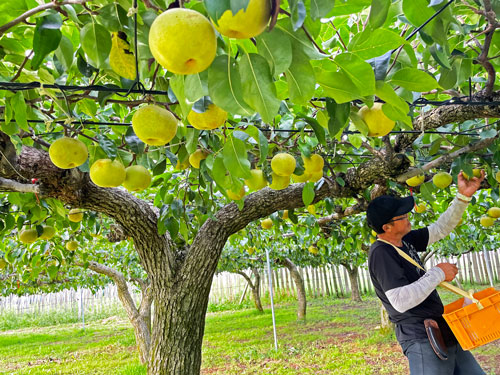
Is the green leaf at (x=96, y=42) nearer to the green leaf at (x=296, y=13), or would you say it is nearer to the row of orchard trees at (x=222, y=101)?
the row of orchard trees at (x=222, y=101)

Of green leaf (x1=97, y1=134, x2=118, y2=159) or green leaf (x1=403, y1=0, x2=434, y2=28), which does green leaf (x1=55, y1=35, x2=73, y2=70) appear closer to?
green leaf (x1=97, y1=134, x2=118, y2=159)

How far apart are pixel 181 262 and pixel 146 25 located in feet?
8.47

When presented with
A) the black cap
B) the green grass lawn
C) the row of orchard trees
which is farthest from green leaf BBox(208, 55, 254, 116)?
the green grass lawn

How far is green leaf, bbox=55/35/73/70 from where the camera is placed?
3.67 feet

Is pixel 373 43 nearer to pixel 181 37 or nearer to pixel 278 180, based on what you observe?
pixel 181 37

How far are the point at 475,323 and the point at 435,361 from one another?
0.30m

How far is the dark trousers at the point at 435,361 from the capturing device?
2.15 metres

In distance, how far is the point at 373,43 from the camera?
0.89 m

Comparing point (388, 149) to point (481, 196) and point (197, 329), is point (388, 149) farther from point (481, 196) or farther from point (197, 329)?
point (481, 196)

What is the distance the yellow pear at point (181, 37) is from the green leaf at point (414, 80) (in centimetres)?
53

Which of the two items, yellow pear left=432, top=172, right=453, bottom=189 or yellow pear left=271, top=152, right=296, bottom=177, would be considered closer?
yellow pear left=271, top=152, right=296, bottom=177

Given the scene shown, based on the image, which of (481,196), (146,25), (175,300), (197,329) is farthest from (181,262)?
(481,196)

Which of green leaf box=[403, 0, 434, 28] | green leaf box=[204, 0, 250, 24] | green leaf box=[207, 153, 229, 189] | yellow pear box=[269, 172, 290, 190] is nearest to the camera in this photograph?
green leaf box=[204, 0, 250, 24]

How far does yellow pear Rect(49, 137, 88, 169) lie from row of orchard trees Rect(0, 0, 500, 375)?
8 cm
